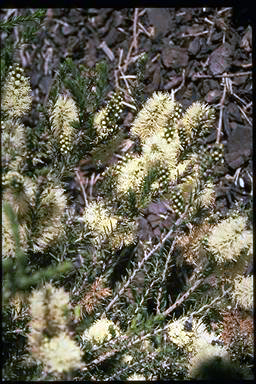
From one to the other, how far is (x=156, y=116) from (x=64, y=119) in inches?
8.2

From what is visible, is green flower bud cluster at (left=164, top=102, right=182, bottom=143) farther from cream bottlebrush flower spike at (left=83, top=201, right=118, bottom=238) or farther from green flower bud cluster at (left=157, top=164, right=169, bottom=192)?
cream bottlebrush flower spike at (left=83, top=201, right=118, bottom=238)

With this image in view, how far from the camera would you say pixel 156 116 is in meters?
1.25

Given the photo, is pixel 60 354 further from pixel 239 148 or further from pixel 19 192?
pixel 239 148

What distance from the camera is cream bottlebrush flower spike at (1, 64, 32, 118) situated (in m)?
1.16

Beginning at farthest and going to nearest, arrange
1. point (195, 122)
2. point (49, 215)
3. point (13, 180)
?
point (195, 122) → point (49, 215) → point (13, 180)

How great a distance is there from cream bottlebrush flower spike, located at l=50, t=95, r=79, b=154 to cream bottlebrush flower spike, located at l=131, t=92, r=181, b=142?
154 millimetres

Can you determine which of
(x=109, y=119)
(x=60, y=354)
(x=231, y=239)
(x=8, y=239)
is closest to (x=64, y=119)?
(x=109, y=119)

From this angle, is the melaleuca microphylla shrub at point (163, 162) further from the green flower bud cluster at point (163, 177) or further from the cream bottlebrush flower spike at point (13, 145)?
the cream bottlebrush flower spike at point (13, 145)

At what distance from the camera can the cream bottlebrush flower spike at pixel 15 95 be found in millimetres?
1162

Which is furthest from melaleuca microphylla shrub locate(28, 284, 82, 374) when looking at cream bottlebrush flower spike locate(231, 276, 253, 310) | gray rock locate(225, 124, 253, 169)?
gray rock locate(225, 124, 253, 169)

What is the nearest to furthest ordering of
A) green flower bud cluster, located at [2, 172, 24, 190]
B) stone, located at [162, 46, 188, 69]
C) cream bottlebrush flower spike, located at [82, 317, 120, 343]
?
green flower bud cluster, located at [2, 172, 24, 190], cream bottlebrush flower spike, located at [82, 317, 120, 343], stone, located at [162, 46, 188, 69]

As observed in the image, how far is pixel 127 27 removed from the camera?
2.29 metres

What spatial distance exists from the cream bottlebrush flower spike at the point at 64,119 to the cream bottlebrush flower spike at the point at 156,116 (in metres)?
0.15

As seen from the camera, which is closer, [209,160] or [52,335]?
[52,335]
